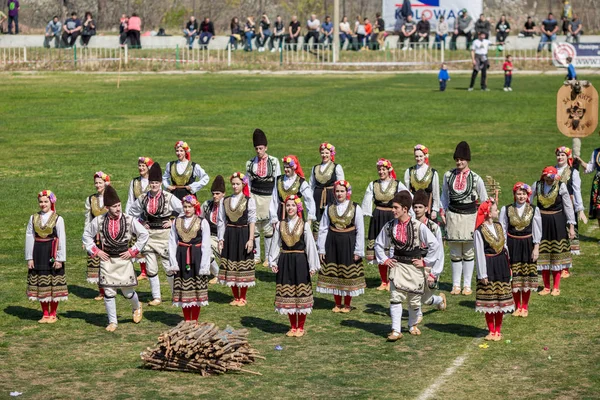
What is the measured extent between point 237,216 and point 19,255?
5867 millimetres

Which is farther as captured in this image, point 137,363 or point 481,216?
point 481,216

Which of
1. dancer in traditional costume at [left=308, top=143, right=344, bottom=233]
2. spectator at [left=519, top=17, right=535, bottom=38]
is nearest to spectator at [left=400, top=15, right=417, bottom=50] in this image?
spectator at [left=519, top=17, right=535, bottom=38]

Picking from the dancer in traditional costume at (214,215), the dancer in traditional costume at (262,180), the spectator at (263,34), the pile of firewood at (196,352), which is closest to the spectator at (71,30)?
the spectator at (263,34)

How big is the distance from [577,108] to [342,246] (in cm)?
962

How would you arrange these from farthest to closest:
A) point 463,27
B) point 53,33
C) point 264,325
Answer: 1. point 463,27
2. point 53,33
3. point 264,325

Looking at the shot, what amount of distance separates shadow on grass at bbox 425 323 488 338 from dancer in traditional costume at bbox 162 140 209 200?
213 inches

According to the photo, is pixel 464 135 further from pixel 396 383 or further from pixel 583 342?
pixel 396 383

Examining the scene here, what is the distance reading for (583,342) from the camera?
49.1ft

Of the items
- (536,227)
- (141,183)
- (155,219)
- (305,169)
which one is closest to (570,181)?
(536,227)

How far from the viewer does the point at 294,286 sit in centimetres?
1530

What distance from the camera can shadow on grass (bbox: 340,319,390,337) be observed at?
15562mm

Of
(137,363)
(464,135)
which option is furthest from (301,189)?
(464,135)

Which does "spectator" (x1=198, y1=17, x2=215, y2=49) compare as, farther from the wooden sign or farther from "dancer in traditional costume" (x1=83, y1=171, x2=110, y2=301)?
"dancer in traditional costume" (x1=83, y1=171, x2=110, y2=301)

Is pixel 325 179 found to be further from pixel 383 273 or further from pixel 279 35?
pixel 279 35
